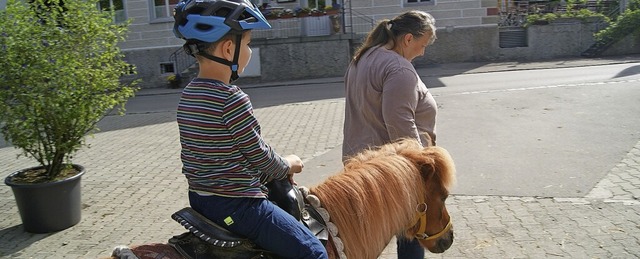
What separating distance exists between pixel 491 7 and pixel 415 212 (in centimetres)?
2062

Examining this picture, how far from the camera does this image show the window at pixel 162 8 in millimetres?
22422

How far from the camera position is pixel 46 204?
5.76 metres

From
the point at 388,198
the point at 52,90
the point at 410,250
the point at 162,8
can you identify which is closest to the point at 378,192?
the point at 388,198

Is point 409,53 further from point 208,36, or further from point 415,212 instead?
point 208,36

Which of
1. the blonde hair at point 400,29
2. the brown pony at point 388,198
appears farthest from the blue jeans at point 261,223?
the blonde hair at point 400,29

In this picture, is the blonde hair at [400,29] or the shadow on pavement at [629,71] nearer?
the blonde hair at [400,29]

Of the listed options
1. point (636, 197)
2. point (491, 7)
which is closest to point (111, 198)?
point (636, 197)

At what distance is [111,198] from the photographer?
696cm

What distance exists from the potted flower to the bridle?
4080 mm

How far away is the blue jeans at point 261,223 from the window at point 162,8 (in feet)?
69.7

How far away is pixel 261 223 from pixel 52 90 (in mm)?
4181

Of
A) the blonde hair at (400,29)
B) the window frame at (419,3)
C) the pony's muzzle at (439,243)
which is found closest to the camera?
the pony's muzzle at (439,243)

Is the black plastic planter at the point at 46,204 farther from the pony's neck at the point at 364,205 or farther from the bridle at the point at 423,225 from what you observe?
the bridle at the point at 423,225

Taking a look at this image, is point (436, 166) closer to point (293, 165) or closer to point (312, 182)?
point (293, 165)
